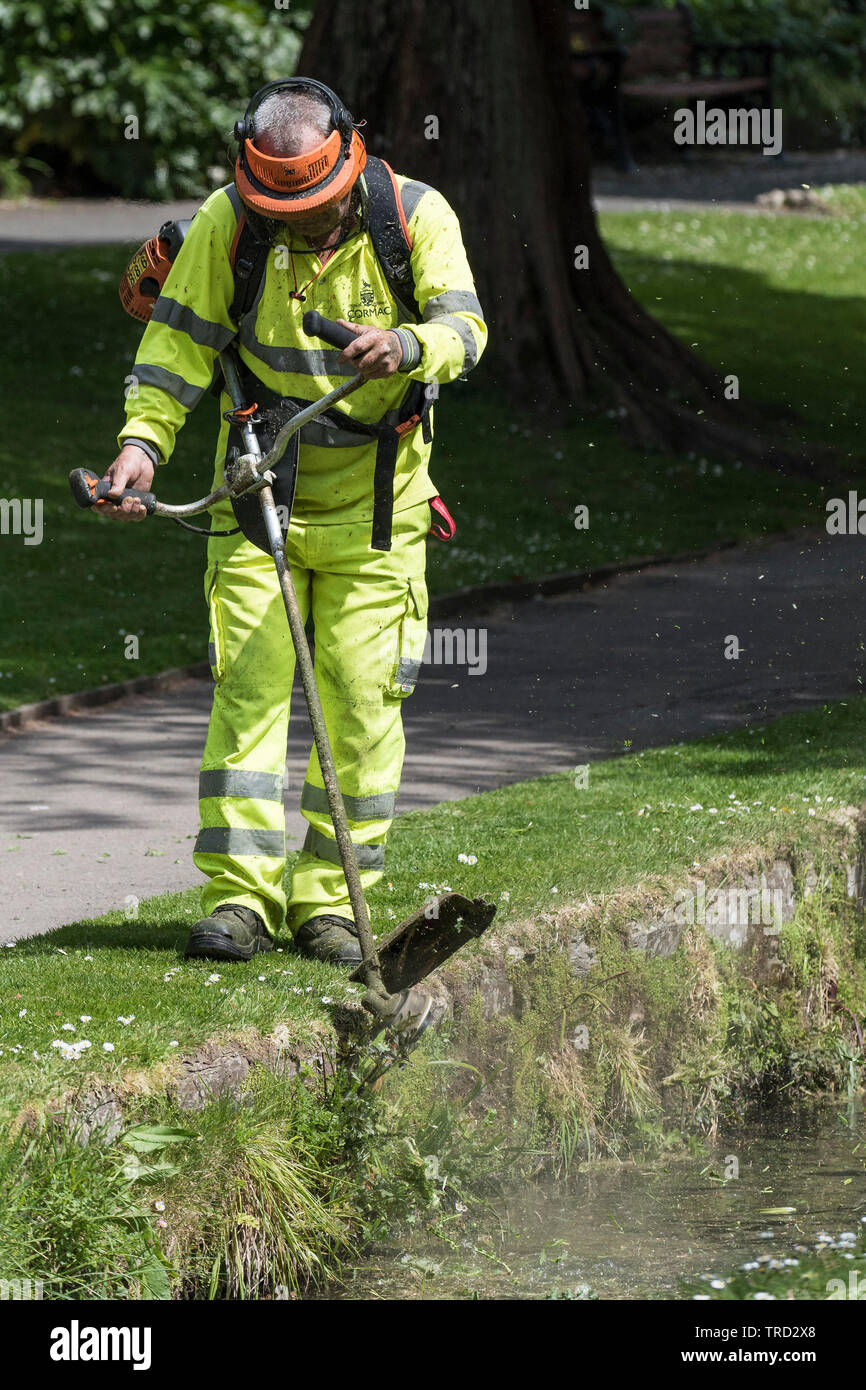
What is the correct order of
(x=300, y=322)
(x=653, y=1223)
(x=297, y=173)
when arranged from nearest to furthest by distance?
(x=297, y=173) → (x=300, y=322) → (x=653, y=1223)

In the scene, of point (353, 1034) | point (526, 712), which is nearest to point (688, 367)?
point (526, 712)

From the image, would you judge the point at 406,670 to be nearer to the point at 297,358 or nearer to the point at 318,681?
the point at 318,681

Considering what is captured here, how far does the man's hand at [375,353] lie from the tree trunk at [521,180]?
10.2 metres

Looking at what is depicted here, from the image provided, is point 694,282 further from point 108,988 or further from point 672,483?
point 108,988

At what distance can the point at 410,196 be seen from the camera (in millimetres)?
4871

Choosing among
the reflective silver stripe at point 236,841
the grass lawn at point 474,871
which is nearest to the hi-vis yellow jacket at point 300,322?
the reflective silver stripe at point 236,841

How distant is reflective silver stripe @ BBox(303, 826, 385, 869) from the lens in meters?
5.19

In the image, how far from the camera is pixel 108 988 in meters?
4.83

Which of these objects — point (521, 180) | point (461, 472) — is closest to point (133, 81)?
point (521, 180)

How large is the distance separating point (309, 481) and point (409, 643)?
0.49 metres

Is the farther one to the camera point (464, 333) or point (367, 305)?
point (367, 305)

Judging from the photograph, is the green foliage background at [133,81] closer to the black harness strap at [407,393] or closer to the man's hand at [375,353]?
the black harness strap at [407,393]
